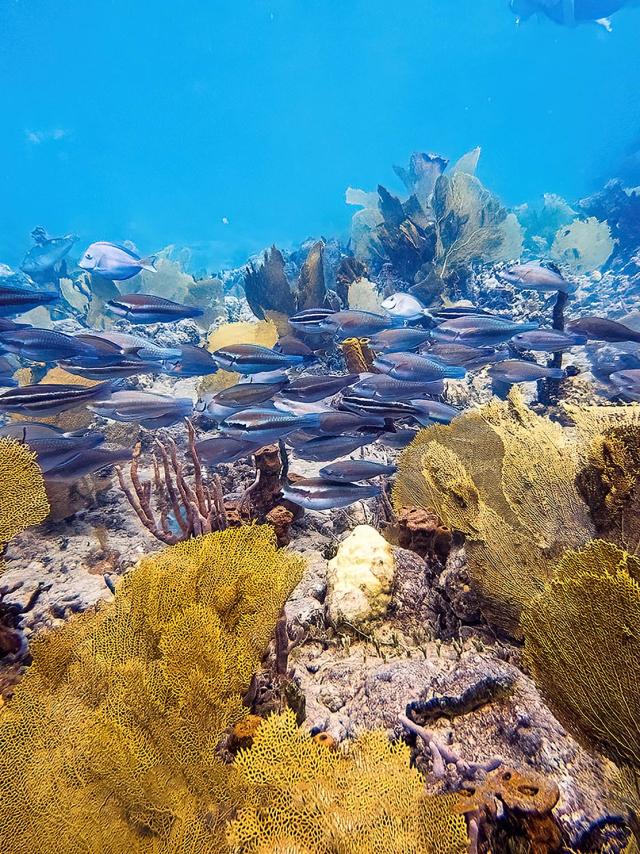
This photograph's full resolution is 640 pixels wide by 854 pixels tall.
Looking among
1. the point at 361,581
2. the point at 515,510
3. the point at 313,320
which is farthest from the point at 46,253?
the point at 515,510

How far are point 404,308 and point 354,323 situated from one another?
160cm

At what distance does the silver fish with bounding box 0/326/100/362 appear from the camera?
15.1 ft

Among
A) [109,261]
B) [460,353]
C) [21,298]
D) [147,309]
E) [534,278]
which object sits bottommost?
[460,353]

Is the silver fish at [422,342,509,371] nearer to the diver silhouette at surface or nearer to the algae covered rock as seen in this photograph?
the algae covered rock

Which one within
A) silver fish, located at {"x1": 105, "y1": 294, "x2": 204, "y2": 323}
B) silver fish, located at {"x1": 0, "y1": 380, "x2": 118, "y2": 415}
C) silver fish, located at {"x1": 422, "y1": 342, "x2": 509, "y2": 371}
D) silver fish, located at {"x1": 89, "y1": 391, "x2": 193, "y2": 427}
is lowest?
silver fish, located at {"x1": 89, "y1": 391, "x2": 193, "y2": 427}

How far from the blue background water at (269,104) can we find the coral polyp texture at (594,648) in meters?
99.2

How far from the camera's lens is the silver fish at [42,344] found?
4602mm

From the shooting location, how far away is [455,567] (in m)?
3.80

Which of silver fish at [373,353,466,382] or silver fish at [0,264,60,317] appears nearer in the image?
silver fish at [0,264,60,317]

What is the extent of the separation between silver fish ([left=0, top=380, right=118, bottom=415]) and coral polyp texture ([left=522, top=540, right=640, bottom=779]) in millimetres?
4401

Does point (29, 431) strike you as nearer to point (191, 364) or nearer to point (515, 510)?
point (191, 364)

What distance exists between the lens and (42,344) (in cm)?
469

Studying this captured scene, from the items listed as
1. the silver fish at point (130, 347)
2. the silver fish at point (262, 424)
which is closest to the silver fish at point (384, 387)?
the silver fish at point (262, 424)

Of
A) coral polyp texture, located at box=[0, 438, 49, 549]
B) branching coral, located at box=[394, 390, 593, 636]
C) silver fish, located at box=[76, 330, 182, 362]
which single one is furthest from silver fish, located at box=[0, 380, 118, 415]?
branching coral, located at box=[394, 390, 593, 636]
